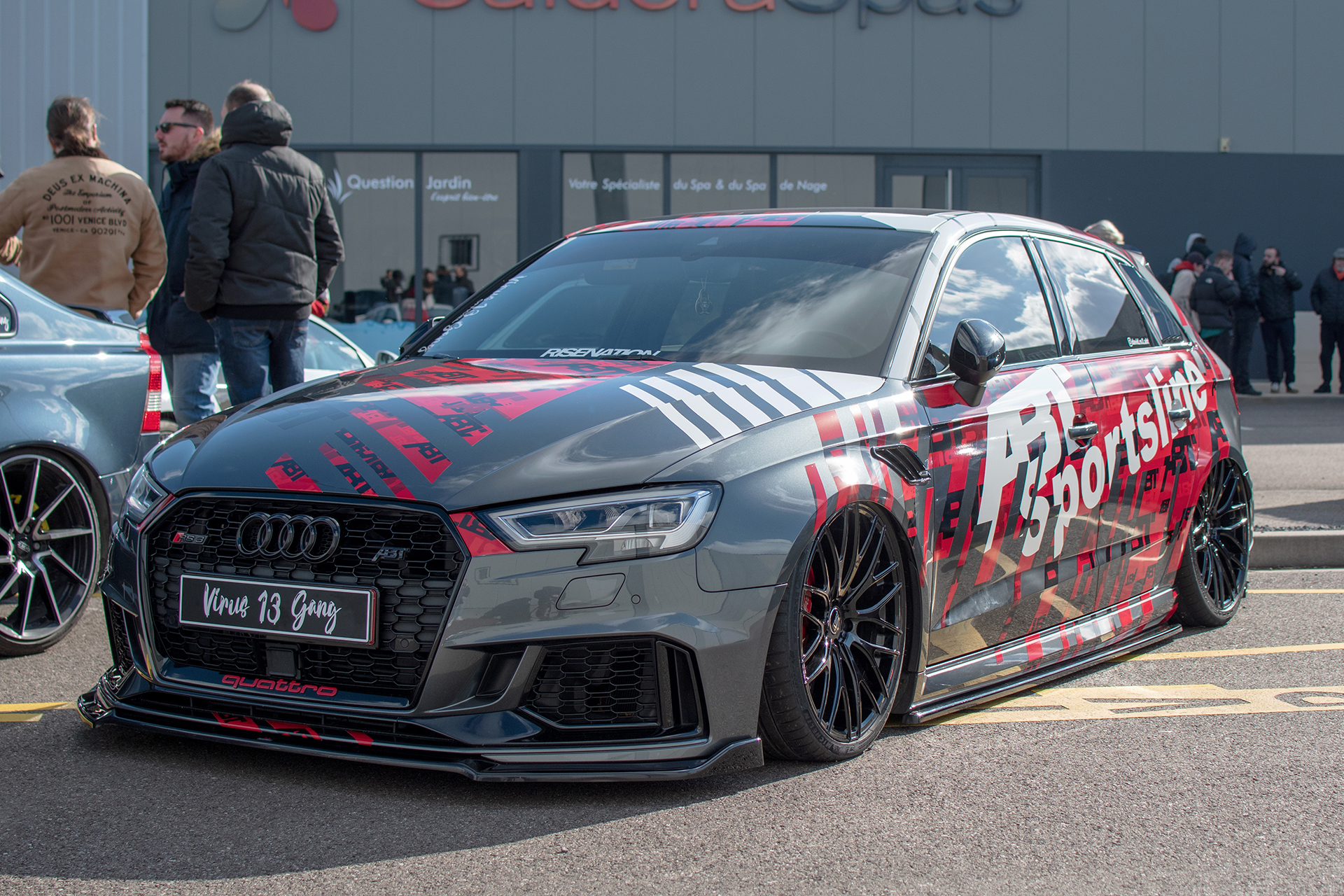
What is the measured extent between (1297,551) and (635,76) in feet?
43.1

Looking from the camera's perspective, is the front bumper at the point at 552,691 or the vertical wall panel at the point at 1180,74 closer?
the front bumper at the point at 552,691

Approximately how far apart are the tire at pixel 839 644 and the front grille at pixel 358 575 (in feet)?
2.69

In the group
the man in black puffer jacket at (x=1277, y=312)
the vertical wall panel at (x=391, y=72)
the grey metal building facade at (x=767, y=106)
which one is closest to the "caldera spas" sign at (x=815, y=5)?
the grey metal building facade at (x=767, y=106)

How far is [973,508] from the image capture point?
13.4 ft

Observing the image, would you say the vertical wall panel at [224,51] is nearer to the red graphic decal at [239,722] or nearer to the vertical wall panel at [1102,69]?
the vertical wall panel at [1102,69]

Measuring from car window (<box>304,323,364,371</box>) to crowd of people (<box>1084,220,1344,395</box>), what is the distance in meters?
11.5

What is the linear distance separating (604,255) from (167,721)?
6.94 feet

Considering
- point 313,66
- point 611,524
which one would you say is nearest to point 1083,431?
point 611,524

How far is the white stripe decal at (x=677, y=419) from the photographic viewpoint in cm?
340

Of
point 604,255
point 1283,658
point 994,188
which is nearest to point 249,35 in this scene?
point 994,188

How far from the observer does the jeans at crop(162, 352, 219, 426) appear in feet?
22.1

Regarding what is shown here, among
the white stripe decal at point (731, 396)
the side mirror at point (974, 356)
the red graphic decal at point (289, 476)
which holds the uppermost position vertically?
the side mirror at point (974, 356)

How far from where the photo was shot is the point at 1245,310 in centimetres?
1919

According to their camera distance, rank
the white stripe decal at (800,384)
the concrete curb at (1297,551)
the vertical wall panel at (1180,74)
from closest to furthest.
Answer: the white stripe decal at (800,384) → the concrete curb at (1297,551) → the vertical wall panel at (1180,74)
